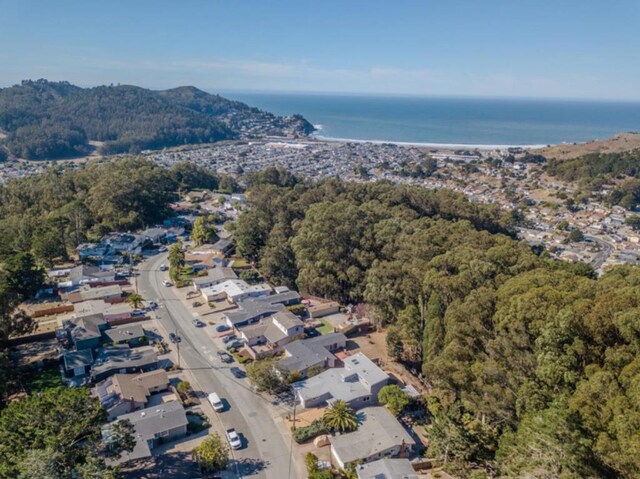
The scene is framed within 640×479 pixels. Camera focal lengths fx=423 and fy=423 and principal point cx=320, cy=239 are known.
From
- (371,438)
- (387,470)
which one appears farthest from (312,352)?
(387,470)

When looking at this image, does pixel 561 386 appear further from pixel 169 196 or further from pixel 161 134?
pixel 161 134

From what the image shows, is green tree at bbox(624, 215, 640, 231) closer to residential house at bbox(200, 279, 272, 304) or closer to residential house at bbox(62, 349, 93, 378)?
residential house at bbox(200, 279, 272, 304)

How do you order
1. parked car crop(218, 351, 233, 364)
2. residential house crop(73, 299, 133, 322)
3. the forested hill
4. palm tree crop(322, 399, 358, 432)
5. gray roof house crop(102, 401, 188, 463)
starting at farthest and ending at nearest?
the forested hill < residential house crop(73, 299, 133, 322) < parked car crop(218, 351, 233, 364) < palm tree crop(322, 399, 358, 432) < gray roof house crop(102, 401, 188, 463)

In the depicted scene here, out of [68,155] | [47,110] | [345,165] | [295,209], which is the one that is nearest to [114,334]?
[295,209]

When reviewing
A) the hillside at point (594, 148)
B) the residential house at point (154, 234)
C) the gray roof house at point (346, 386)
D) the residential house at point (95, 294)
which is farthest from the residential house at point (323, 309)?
the hillside at point (594, 148)

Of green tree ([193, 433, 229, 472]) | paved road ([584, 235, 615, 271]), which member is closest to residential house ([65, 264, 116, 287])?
green tree ([193, 433, 229, 472])

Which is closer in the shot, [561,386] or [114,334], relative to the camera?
[561,386]
